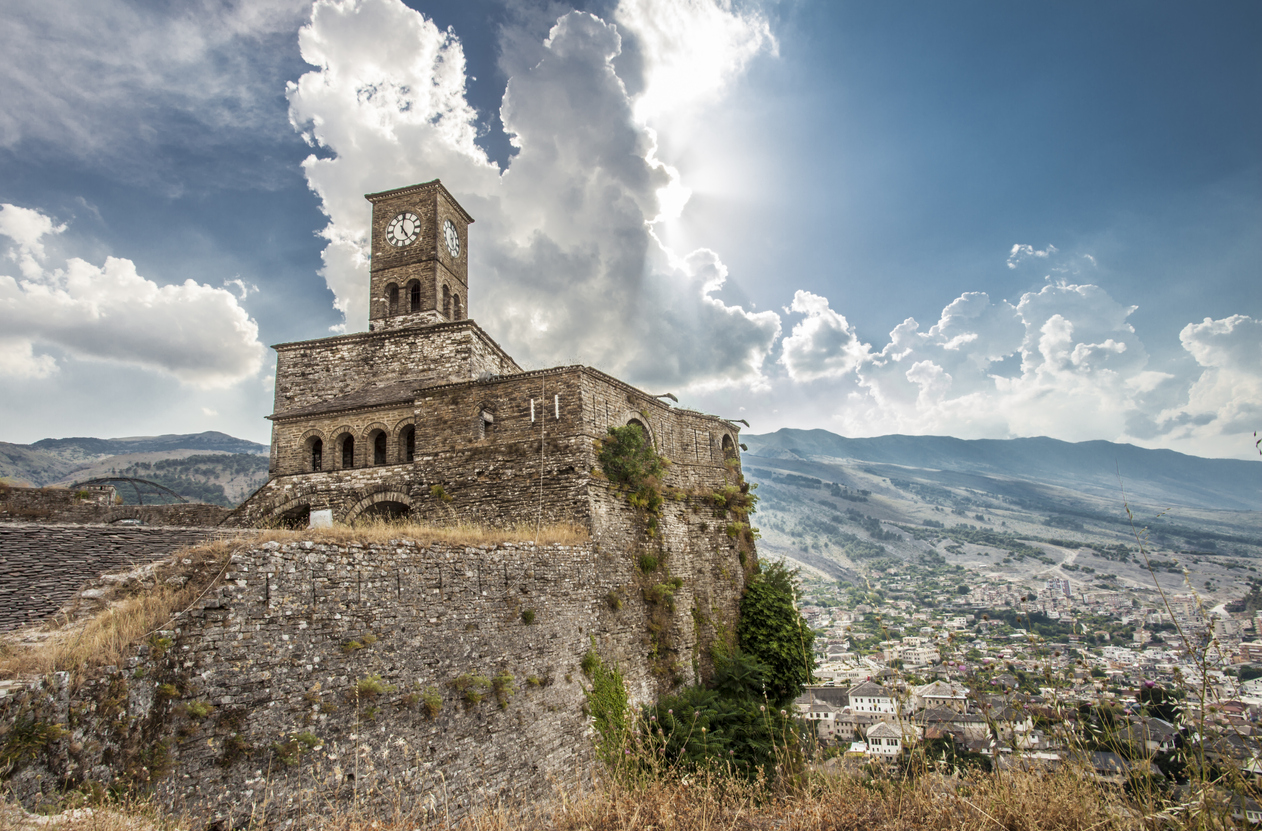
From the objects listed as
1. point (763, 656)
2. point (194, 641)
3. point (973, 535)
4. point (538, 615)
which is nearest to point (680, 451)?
point (763, 656)

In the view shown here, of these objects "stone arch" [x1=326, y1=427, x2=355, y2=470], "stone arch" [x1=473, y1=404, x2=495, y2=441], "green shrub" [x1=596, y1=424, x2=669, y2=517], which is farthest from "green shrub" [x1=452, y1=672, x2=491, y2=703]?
"stone arch" [x1=326, y1=427, x2=355, y2=470]

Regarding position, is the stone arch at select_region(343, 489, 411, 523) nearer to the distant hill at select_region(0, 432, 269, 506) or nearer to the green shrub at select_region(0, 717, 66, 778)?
the green shrub at select_region(0, 717, 66, 778)

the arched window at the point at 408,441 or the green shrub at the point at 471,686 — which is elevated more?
the arched window at the point at 408,441

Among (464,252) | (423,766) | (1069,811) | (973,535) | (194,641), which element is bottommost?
(973,535)

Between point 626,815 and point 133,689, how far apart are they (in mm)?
6417

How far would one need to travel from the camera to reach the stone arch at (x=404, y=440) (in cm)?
2208

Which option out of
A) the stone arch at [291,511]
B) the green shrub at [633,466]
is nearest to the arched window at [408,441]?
the stone arch at [291,511]

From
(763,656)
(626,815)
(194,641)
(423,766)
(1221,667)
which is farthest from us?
(763,656)

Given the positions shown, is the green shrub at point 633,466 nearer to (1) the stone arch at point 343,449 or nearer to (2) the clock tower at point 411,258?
(1) the stone arch at point 343,449

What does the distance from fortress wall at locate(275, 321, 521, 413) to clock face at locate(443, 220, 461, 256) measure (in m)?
7.43

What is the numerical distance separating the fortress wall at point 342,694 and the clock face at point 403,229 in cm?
2115

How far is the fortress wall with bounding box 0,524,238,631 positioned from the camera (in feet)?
26.4

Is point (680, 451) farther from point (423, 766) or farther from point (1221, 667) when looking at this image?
point (1221, 667)

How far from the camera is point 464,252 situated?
31.7 meters
